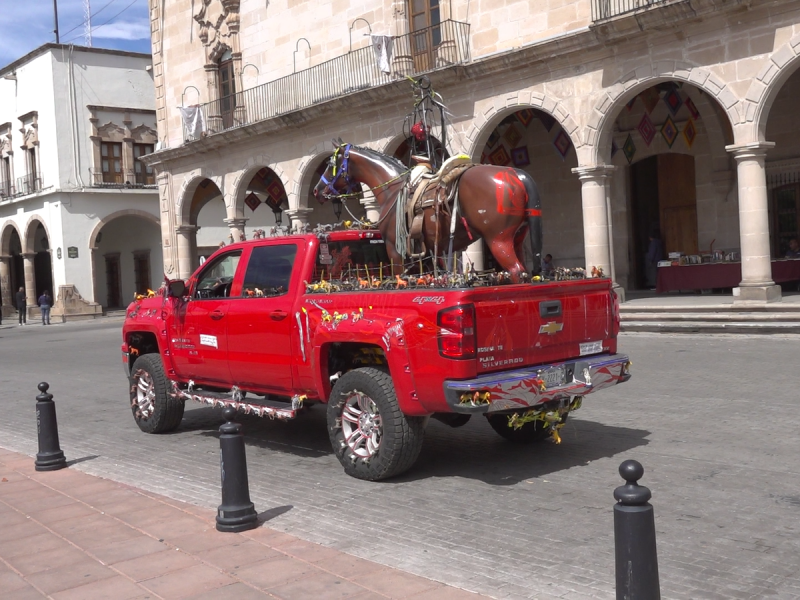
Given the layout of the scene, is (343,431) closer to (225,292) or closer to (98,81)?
(225,292)

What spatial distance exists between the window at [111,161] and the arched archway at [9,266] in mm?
6120

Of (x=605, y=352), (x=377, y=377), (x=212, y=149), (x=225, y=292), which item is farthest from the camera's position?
(x=212, y=149)

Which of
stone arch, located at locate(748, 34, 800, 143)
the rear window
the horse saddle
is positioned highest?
stone arch, located at locate(748, 34, 800, 143)

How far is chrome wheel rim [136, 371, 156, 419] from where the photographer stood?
30.0 feet

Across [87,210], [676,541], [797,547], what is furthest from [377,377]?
[87,210]

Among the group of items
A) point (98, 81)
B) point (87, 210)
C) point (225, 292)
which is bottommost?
point (225, 292)

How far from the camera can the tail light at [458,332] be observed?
5.95 metres

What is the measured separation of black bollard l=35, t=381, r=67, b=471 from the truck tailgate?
406 cm

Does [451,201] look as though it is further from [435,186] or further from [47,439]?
[47,439]

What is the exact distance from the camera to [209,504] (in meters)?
6.31

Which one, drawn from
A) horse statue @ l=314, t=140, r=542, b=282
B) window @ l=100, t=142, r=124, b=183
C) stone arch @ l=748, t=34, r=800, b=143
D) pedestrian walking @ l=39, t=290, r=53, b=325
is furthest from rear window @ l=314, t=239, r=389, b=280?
window @ l=100, t=142, r=124, b=183

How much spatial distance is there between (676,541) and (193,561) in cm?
278

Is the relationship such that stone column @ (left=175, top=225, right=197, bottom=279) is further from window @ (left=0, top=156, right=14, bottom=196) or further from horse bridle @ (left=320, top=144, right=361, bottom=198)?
horse bridle @ (left=320, top=144, right=361, bottom=198)

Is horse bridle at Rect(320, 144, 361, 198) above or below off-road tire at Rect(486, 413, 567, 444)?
above
